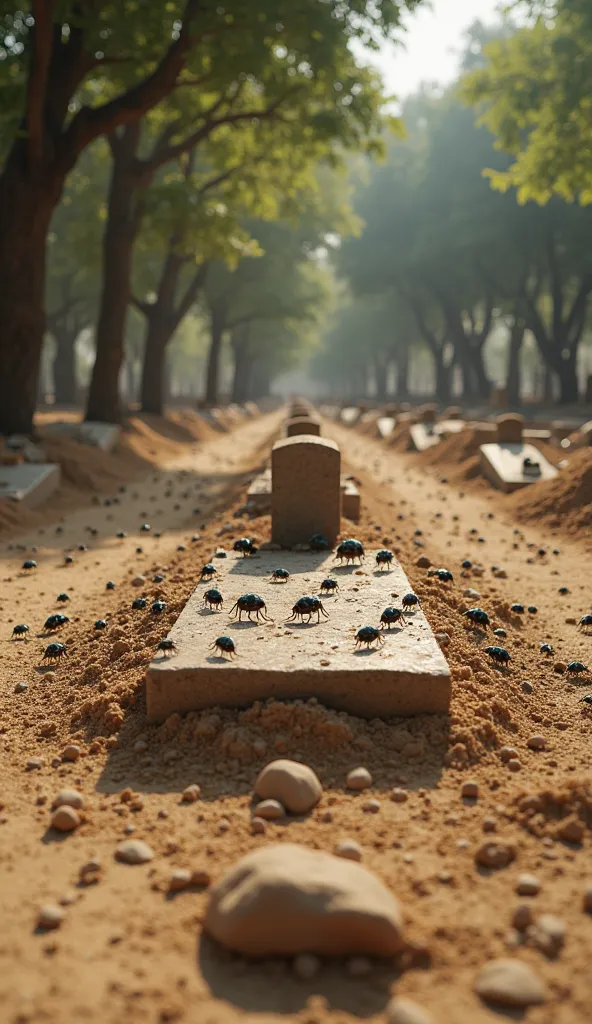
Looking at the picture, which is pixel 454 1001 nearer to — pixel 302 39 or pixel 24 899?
pixel 24 899

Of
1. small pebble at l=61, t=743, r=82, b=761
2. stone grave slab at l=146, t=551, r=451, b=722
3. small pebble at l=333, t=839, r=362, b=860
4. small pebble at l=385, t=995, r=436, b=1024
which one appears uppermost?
stone grave slab at l=146, t=551, r=451, b=722

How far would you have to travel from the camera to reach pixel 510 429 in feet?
61.6

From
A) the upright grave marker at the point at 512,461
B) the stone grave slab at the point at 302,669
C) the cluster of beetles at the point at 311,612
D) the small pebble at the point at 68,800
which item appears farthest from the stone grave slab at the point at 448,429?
the small pebble at the point at 68,800

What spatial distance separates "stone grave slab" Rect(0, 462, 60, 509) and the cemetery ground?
483 centimetres

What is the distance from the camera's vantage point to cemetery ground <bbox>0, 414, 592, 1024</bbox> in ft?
8.29

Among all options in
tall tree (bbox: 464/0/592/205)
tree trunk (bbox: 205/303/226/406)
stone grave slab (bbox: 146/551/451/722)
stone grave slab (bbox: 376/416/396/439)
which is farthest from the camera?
tree trunk (bbox: 205/303/226/406)

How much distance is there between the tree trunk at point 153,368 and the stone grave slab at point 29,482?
1322 cm

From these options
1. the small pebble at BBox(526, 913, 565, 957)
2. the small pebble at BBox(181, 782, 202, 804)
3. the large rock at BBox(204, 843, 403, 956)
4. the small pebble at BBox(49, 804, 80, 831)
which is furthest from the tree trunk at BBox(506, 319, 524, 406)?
the large rock at BBox(204, 843, 403, 956)

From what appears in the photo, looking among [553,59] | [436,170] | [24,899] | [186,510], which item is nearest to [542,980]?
[24,899]

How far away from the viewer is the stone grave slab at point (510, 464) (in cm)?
1560

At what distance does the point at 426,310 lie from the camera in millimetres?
54125

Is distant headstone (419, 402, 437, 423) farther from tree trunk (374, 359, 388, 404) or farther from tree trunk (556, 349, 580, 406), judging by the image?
tree trunk (374, 359, 388, 404)

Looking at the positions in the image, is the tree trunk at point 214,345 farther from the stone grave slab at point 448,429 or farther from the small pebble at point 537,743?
the small pebble at point 537,743

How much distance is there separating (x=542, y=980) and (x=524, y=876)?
0.53 metres
